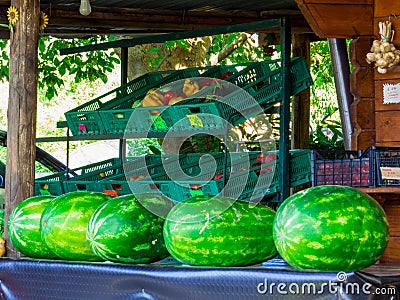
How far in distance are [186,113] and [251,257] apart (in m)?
4.10

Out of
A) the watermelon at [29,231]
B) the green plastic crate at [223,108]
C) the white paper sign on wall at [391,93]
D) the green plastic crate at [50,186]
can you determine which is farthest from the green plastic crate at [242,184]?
the watermelon at [29,231]

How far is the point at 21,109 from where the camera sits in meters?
4.61

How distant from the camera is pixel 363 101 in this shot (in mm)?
6121

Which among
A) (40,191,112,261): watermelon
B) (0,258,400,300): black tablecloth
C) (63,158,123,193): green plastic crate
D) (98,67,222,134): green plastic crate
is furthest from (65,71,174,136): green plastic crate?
(0,258,400,300): black tablecloth

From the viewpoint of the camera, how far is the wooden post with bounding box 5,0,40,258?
15.1 ft

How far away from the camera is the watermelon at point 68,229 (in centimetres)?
274

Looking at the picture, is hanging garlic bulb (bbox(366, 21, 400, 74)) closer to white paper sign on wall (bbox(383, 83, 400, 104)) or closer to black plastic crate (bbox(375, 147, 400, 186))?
white paper sign on wall (bbox(383, 83, 400, 104))

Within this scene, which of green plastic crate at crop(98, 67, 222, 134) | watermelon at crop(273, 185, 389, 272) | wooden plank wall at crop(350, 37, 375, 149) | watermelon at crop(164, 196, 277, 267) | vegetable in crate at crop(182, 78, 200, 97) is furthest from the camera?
green plastic crate at crop(98, 67, 222, 134)

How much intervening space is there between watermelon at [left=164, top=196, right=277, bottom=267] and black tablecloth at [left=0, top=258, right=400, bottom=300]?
64 millimetres

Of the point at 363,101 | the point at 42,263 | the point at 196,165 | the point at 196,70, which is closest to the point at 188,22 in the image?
the point at 196,70

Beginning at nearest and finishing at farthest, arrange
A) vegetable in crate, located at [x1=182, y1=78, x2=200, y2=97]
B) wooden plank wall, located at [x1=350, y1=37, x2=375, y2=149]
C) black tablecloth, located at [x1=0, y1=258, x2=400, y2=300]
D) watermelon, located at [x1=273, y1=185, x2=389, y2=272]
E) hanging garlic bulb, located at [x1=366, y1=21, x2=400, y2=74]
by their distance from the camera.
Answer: black tablecloth, located at [x1=0, y1=258, x2=400, y2=300] → watermelon, located at [x1=273, y1=185, x2=389, y2=272] → hanging garlic bulb, located at [x1=366, y1=21, x2=400, y2=74] → wooden plank wall, located at [x1=350, y1=37, x2=375, y2=149] → vegetable in crate, located at [x1=182, y1=78, x2=200, y2=97]

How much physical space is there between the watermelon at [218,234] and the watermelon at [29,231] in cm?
61

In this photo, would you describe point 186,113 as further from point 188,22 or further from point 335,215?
point 335,215

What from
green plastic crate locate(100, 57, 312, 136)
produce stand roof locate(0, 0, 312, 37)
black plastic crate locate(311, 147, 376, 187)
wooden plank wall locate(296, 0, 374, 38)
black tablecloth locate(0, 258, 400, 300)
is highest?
produce stand roof locate(0, 0, 312, 37)
